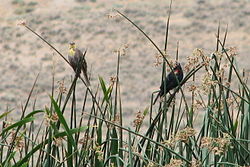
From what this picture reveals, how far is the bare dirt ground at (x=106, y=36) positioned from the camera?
3186 centimetres

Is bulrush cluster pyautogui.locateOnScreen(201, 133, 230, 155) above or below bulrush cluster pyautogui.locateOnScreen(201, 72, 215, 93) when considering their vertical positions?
below

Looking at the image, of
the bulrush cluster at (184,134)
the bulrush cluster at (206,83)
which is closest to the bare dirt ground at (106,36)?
the bulrush cluster at (206,83)

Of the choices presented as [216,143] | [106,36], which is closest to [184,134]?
[216,143]

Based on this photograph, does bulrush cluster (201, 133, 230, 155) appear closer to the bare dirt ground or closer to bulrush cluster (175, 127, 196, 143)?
bulrush cluster (175, 127, 196, 143)

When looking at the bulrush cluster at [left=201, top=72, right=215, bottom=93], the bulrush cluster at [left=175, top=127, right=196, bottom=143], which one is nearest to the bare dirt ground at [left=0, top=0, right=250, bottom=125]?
the bulrush cluster at [left=201, top=72, right=215, bottom=93]

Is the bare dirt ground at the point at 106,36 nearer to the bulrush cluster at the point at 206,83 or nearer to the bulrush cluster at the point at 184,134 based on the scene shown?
the bulrush cluster at the point at 206,83

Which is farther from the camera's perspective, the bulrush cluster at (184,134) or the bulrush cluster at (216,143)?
the bulrush cluster at (184,134)

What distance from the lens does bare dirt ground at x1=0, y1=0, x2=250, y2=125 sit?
1254 inches

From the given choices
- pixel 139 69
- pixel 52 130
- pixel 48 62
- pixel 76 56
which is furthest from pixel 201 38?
pixel 52 130

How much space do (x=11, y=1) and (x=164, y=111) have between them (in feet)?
124

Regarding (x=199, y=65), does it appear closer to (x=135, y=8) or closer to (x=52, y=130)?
(x=52, y=130)

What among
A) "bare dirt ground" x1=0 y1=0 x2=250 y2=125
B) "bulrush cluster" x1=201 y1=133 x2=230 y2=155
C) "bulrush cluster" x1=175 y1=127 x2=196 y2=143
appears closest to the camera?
"bulrush cluster" x1=201 y1=133 x2=230 y2=155

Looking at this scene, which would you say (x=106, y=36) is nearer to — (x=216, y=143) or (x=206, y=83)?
(x=206, y=83)

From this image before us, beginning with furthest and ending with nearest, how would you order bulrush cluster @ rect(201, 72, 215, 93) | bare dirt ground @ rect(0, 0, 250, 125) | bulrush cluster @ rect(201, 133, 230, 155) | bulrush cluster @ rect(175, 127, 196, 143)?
1. bare dirt ground @ rect(0, 0, 250, 125)
2. bulrush cluster @ rect(201, 72, 215, 93)
3. bulrush cluster @ rect(175, 127, 196, 143)
4. bulrush cluster @ rect(201, 133, 230, 155)
